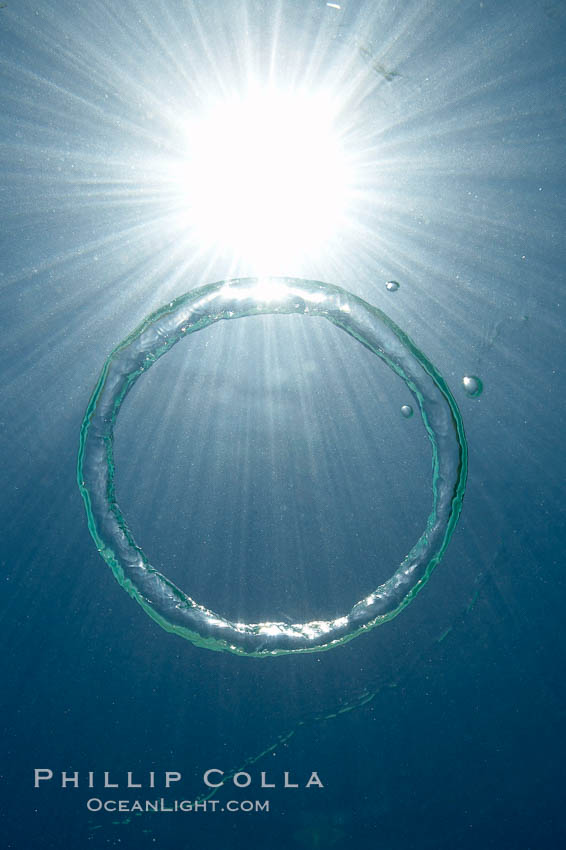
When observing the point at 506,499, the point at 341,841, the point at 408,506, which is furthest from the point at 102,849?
the point at 506,499

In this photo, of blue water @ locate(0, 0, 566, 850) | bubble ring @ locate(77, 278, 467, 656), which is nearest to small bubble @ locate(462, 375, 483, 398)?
blue water @ locate(0, 0, 566, 850)

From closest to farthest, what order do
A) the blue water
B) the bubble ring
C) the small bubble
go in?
the blue water < the bubble ring < the small bubble

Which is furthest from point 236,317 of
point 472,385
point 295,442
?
point 472,385

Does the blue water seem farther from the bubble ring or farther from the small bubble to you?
the bubble ring

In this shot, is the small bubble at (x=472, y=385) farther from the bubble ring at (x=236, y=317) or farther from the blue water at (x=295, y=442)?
the bubble ring at (x=236, y=317)

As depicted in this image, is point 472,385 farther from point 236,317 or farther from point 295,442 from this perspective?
point 236,317

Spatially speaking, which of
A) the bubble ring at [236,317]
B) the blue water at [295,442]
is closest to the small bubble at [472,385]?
the blue water at [295,442]
